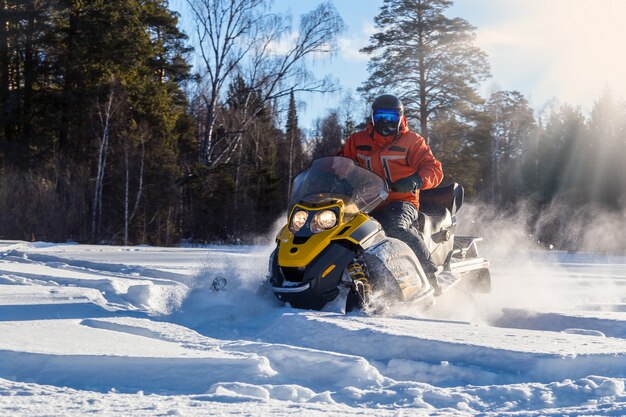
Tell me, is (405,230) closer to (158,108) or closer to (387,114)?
(387,114)

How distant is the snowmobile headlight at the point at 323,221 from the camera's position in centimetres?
476

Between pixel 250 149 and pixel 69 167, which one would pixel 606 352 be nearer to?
pixel 69 167

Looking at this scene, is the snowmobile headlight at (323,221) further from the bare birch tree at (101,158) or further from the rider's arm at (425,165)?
the bare birch tree at (101,158)

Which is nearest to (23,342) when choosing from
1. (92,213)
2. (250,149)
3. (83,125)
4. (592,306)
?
(592,306)

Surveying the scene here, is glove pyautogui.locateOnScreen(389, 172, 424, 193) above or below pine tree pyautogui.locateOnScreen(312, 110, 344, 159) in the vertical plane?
below

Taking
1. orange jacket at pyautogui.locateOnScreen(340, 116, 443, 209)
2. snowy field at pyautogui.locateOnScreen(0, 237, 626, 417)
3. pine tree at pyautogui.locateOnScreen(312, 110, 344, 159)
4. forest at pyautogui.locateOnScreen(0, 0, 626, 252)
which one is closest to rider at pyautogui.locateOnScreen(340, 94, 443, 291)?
orange jacket at pyautogui.locateOnScreen(340, 116, 443, 209)

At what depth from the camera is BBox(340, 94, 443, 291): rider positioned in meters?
5.29

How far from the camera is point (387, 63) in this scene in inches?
984

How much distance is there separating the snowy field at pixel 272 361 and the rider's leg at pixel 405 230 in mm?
430

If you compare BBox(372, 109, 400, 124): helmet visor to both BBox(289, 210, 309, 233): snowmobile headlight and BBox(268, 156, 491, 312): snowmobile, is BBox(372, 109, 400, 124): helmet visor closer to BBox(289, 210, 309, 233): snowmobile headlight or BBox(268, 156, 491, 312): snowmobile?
BBox(268, 156, 491, 312): snowmobile

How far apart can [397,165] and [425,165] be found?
0.87 feet

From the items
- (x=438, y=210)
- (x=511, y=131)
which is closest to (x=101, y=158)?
(x=438, y=210)

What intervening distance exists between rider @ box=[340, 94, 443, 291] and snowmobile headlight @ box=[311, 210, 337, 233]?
0.66 m

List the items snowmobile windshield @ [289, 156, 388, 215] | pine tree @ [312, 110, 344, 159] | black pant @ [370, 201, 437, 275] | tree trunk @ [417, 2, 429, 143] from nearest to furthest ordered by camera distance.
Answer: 1. snowmobile windshield @ [289, 156, 388, 215]
2. black pant @ [370, 201, 437, 275]
3. tree trunk @ [417, 2, 429, 143]
4. pine tree @ [312, 110, 344, 159]
